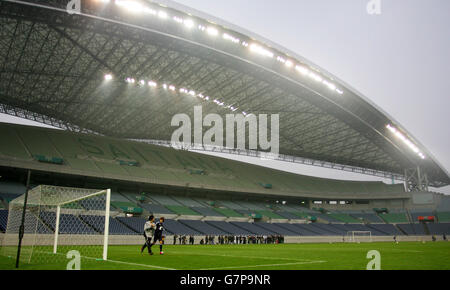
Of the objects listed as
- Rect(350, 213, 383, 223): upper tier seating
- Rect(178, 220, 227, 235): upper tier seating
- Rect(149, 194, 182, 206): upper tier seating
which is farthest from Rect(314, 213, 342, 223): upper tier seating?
Rect(149, 194, 182, 206): upper tier seating

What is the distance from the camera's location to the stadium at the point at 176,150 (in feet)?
90.0

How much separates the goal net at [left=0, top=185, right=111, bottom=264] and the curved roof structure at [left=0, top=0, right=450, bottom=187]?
46.1 feet

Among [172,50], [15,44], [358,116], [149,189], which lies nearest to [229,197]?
[149,189]

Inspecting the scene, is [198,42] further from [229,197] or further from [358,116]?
[229,197]

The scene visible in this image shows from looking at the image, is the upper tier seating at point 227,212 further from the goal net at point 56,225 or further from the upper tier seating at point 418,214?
the upper tier seating at point 418,214

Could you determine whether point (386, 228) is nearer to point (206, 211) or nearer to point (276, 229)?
point (276, 229)

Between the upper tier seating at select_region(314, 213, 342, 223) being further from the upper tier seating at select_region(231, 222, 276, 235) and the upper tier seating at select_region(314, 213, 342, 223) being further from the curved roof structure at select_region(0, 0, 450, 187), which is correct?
the upper tier seating at select_region(231, 222, 276, 235)

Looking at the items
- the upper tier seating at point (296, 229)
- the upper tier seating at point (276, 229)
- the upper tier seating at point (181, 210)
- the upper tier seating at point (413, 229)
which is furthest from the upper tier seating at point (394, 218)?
the upper tier seating at point (181, 210)

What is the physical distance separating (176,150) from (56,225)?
4845 centimetres

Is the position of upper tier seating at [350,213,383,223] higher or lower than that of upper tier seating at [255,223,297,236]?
higher

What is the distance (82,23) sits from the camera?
1115 inches

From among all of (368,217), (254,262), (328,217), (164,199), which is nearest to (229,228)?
(164,199)

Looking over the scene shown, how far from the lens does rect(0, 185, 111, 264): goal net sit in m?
17.1

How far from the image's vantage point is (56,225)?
55.2 feet
